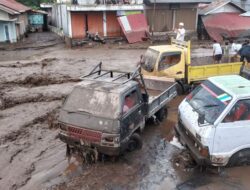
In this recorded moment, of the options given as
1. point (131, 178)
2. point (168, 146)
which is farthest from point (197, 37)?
point (131, 178)

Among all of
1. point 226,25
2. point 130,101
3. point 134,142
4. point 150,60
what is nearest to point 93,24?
point 226,25

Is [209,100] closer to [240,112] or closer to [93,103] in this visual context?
[240,112]

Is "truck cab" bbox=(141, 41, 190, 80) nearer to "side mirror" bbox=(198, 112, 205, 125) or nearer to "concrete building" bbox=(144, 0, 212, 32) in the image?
"side mirror" bbox=(198, 112, 205, 125)

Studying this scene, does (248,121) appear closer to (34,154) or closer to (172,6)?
(34,154)

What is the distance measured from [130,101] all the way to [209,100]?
1.90 metres

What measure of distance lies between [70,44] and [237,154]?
66.0 ft

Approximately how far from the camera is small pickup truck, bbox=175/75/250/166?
6090 millimetres

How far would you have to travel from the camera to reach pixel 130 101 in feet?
23.6

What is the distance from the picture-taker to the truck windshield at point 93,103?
6582 mm

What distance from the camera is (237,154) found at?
6375mm

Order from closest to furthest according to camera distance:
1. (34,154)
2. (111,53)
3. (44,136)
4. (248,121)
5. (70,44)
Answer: (248,121)
(34,154)
(44,136)
(111,53)
(70,44)

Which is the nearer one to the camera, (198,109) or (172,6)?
(198,109)

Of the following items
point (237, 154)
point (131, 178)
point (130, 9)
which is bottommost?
point (131, 178)

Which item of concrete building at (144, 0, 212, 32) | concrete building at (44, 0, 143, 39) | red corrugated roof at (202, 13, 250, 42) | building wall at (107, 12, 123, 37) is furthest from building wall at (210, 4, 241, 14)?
building wall at (107, 12, 123, 37)
